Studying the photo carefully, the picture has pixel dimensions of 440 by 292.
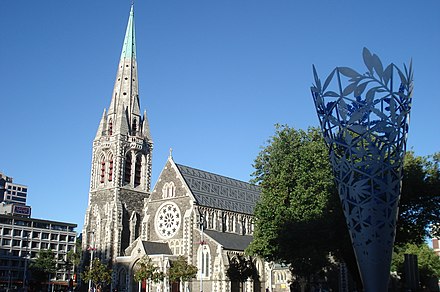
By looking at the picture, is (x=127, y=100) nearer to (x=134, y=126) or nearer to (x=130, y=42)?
(x=134, y=126)

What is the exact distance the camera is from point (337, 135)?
2322cm

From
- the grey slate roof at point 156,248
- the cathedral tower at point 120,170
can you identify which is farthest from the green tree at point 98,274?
the grey slate roof at point 156,248

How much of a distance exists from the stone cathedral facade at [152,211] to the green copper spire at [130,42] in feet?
0.56

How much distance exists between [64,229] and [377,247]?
103m

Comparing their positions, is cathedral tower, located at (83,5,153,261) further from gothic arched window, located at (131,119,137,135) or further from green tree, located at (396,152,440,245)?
green tree, located at (396,152,440,245)

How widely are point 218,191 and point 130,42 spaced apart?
27184 mm

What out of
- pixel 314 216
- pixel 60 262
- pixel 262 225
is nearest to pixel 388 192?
pixel 314 216

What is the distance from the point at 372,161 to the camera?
2209 centimetres

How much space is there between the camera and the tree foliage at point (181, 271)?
48594mm

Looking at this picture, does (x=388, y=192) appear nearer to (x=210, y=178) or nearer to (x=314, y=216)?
(x=314, y=216)

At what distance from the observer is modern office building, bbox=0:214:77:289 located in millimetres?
98188

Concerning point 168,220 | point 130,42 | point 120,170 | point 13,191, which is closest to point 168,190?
point 168,220

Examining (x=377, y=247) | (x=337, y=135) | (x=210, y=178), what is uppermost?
(x=210, y=178)

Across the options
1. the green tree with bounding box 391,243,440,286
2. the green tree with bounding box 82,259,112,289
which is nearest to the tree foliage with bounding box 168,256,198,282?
the green tree with bounding box 82,259,112,289
